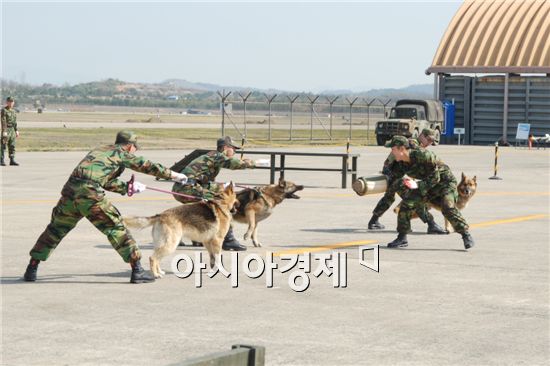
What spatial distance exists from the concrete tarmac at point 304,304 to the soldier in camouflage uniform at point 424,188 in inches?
11.6

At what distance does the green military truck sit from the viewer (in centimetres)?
5166

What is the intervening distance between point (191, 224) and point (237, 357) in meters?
6.73

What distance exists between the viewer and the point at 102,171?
11.3m

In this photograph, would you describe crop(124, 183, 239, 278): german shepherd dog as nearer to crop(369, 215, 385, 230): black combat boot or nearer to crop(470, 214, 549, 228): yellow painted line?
crop(369, 215, 385, 230): black combat boot

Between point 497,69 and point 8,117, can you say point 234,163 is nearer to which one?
point 8,117

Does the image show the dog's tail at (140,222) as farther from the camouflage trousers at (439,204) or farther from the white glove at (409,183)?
the camouflage trousers at (439,204)

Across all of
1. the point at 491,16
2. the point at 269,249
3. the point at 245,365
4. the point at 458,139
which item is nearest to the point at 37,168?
the point at 269,249

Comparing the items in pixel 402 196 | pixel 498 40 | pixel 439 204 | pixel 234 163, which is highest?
pixel 498 40

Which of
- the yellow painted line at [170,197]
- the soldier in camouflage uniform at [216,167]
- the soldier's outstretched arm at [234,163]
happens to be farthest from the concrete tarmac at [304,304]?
the yellow painted line at [170,197]

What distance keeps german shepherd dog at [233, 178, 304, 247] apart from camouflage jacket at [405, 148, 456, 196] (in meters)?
1.73

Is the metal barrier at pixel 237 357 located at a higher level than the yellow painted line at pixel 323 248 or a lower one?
higher

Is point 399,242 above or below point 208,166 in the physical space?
below

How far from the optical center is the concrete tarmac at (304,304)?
27.6ft

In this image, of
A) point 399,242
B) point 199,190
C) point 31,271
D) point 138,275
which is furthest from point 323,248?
point 31,271
